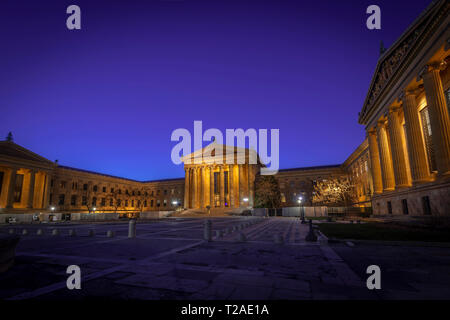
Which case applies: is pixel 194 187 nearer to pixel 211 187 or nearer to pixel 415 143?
pixel 211 187

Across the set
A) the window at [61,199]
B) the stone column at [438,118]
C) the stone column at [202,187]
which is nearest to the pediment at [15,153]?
the window at [61,199]

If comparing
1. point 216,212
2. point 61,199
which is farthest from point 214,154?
point 61,199

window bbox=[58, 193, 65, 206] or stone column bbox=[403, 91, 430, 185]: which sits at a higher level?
stone column bbox=[403, 91, 430, 185]

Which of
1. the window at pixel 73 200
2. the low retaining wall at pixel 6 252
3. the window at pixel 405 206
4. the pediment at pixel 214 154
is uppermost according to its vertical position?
the pediment at pixel 214 154

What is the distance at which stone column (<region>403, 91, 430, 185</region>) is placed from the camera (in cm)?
2016

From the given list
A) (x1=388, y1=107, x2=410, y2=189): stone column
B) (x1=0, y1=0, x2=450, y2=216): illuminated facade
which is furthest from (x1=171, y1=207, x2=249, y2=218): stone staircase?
(x1=388, y1=107, x2=410, y2=189): stone column

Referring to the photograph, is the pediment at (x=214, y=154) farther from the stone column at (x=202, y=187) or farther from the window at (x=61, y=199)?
the window at (x=61, y=199)

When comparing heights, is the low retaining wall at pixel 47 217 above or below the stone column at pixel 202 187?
below

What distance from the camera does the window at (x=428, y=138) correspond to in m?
21.6

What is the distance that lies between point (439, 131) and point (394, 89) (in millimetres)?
8992

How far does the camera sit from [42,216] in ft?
137

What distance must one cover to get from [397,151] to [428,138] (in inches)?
123

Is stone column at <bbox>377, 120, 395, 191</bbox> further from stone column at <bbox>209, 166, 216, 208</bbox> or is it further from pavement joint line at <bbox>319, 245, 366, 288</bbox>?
stone column at <bbox>209, 166, 216, 208</bbox>
